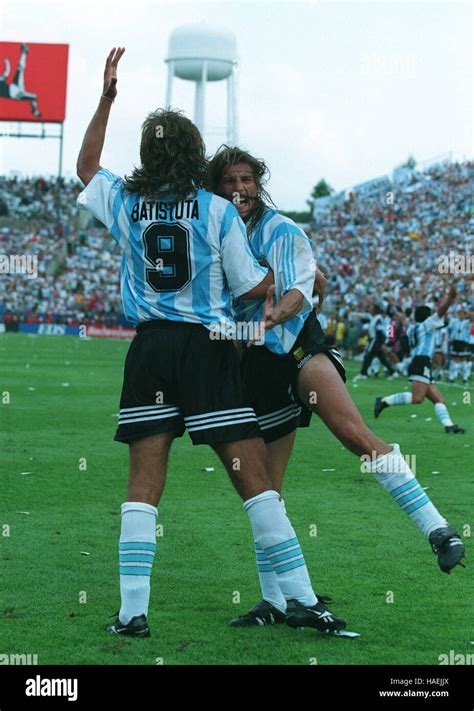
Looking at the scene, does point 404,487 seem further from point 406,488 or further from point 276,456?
point 276,456

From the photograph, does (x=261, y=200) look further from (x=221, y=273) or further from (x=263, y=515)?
(x=263, y=515)

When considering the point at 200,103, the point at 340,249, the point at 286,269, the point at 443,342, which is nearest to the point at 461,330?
the point at 443,342

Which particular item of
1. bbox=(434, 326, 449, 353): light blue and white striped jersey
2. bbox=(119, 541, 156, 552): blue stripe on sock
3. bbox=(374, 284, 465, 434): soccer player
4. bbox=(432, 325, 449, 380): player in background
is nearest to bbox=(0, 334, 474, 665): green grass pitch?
bbox=(119, 541, 156, 552): blue stripe on sock

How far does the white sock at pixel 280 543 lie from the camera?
15.6ft

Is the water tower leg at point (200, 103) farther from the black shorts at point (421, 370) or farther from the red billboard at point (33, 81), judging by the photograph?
the black shorts at point (421, 370)

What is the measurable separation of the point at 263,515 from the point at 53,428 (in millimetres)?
8789

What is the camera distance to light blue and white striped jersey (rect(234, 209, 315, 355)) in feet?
16.3

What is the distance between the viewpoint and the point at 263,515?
15.6 ft

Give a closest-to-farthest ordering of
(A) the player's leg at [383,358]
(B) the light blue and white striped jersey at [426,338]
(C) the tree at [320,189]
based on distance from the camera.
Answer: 1. (B) the light blue and white striped jersey at [426,338]
2. (A) the player's leg at [383,358]
3. (C) the tree at [320,189]

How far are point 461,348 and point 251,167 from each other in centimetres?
2095

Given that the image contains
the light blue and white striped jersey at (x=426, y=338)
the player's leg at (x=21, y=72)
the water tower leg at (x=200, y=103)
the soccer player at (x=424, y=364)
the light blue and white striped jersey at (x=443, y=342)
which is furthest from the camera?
the water tower leg at (x=200, y=103)

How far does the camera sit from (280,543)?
15.6 ft

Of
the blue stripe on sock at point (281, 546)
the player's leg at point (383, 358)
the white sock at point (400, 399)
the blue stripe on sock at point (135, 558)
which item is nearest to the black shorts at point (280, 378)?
the blue stripe on sock at point (281, 546)
